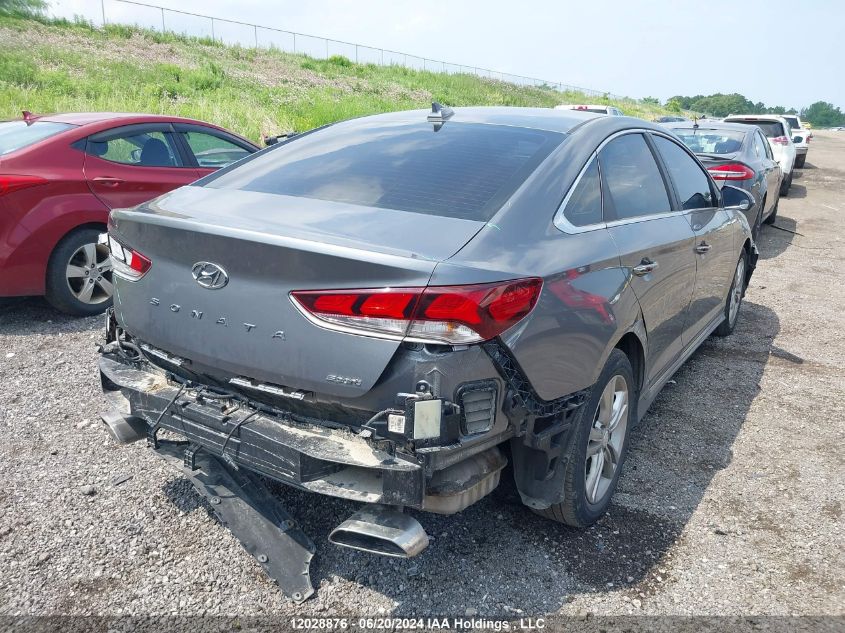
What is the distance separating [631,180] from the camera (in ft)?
11.4

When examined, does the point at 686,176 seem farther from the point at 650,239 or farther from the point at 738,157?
the point at 738,157

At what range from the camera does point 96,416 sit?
3984 millimetres

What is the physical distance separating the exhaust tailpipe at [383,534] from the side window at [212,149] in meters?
5.08

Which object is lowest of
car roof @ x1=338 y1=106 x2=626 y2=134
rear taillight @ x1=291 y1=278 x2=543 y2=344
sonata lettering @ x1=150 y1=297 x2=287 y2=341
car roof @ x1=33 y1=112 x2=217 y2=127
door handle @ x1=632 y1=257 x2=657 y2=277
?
sonata lettering @ x1=150 y1=297 x2=287 y2=341

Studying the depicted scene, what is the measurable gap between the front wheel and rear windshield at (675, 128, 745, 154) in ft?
13.4

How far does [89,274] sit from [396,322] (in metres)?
4.37

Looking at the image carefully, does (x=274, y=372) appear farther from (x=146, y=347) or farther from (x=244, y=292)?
(x=146, y=347)

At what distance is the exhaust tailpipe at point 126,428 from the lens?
Result: 9.75 feet

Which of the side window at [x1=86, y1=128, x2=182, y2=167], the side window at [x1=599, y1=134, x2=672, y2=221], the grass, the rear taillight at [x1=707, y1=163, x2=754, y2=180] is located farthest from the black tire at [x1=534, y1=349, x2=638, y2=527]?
the grass

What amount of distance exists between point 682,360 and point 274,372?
2.85 metres

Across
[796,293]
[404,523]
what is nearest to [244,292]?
[404,523]

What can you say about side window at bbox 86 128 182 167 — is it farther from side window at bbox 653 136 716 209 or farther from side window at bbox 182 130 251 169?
side window at bbox 653 136 716 209

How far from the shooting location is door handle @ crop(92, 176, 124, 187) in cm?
566

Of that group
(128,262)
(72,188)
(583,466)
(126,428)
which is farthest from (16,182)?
(583,466)
